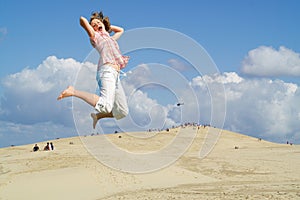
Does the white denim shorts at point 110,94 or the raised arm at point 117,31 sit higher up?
the raised arm at point 117,31

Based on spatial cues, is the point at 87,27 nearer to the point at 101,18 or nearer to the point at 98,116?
the point at 101,18

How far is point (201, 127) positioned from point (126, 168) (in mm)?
34803

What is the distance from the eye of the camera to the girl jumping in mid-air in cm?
935

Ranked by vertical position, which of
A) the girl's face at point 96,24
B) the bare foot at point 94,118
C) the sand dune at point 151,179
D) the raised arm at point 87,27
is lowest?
the sand dune at point 151,179

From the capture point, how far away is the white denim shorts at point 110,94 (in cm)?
934

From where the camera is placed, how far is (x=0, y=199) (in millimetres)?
20547

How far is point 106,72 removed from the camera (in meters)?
9.56

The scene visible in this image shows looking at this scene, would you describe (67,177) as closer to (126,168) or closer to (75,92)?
(126,168)

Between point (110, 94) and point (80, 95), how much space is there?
670 millimetres

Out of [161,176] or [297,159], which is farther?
[297,159]

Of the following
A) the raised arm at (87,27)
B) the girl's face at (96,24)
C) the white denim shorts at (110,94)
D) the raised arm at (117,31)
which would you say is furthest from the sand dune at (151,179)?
the raised arm at (87,27)

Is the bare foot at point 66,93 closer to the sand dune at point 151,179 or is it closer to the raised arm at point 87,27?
the raised arm at point 87,27

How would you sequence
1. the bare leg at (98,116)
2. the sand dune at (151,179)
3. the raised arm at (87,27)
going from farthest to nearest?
1. the sand dune at (151,179)
2. the bare leg at (98,116)
3. the raised arm at (87,27)

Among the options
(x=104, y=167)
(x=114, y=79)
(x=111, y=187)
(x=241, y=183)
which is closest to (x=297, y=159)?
(x=241, y=183)
